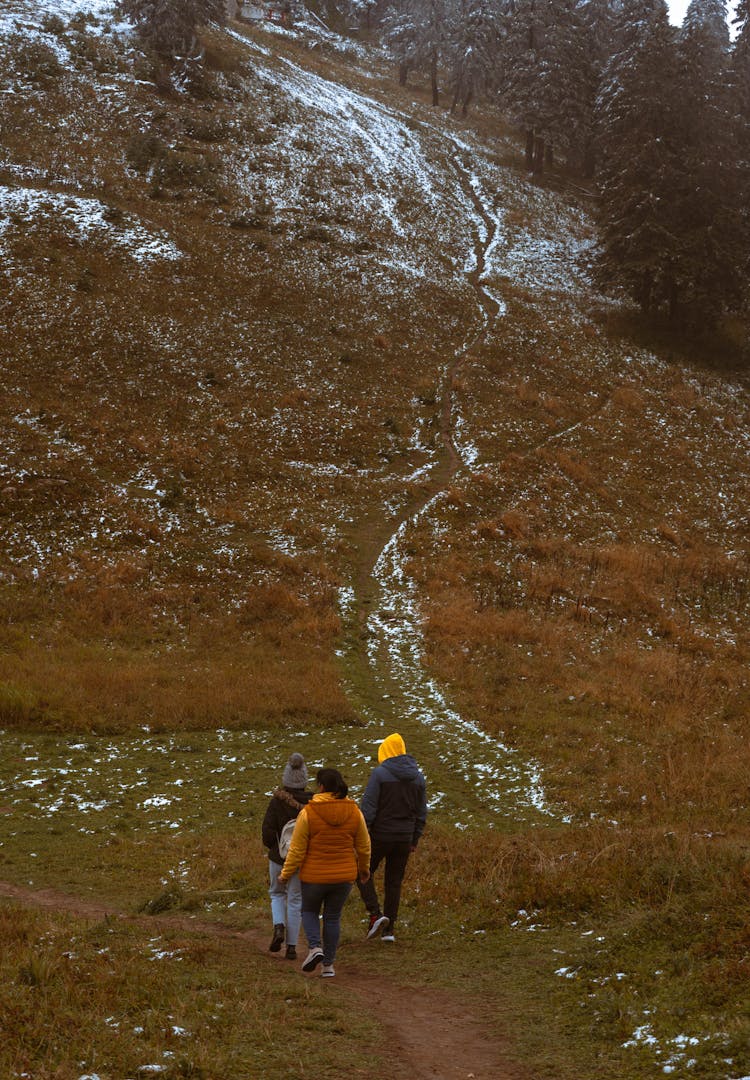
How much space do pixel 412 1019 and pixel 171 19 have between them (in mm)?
71216

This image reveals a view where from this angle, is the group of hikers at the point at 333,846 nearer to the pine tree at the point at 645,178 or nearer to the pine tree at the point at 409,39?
the pine tree at the point at 645,178

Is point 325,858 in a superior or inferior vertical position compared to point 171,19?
inferior

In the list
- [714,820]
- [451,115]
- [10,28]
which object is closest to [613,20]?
[451,115]

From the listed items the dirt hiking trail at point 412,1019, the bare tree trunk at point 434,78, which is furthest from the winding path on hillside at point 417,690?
the bare tree trunk at point 434,78

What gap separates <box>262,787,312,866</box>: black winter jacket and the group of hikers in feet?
0.03

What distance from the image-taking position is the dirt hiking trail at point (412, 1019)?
604 cm

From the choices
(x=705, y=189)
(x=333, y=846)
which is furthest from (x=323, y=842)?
(x=705, y=189)

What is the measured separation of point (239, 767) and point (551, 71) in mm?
69215

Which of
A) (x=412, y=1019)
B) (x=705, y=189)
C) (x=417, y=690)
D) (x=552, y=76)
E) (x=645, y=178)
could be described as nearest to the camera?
(x=412, y=1019)

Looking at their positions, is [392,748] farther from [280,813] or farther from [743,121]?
[743,121]

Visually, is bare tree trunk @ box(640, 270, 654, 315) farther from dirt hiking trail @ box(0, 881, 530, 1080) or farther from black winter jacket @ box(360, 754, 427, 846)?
dirt hiking trail @ box(0, 881, 530, 1080)

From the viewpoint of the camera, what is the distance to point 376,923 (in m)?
8.98

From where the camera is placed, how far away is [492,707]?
1847 centimetres

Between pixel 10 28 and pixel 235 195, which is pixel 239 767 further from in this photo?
pixel 10 28
